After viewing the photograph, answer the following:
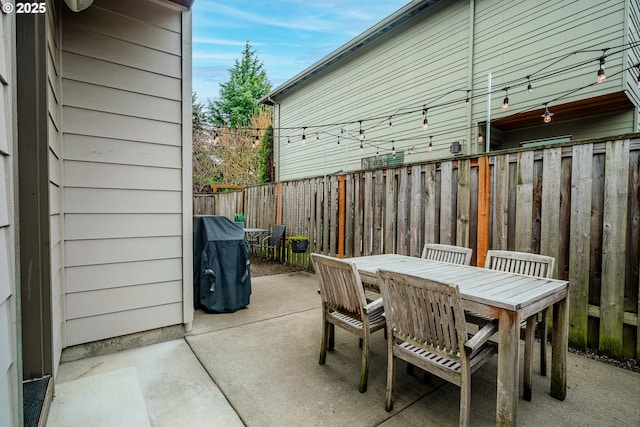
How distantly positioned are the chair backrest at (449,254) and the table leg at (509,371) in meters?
1.35

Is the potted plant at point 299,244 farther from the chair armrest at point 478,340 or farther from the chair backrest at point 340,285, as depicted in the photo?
the chair armrest at point 478,340

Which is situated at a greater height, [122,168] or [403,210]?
[122,168]

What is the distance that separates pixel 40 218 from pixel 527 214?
3.76m

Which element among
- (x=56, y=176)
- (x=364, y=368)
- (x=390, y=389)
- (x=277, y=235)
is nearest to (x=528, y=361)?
(x=390, y=389)

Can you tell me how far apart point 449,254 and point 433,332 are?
4.99ft

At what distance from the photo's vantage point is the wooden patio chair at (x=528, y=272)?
6.44 feet

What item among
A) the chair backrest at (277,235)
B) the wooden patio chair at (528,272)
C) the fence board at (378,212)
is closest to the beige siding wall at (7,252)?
the wooden patio chair at (528,272)

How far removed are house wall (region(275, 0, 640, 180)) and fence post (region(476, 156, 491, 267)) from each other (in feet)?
10.1

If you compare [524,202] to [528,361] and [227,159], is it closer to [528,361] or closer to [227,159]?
[528,361]

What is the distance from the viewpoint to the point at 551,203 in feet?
9.20

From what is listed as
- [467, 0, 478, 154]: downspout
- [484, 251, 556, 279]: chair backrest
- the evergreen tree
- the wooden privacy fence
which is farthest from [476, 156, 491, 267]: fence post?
the evergreen tree

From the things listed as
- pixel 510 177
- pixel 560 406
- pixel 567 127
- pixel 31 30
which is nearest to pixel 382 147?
pixel 567 127

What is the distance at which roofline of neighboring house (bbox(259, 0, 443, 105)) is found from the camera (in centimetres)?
649

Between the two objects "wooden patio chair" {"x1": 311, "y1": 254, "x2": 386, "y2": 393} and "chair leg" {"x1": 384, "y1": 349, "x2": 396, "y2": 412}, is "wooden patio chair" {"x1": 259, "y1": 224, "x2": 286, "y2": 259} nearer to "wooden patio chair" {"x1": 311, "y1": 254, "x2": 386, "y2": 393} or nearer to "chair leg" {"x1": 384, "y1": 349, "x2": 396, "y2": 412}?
"wooden patio chair" {"x1": 311, "y1": 254, "x2": 386, "y2": 393}
